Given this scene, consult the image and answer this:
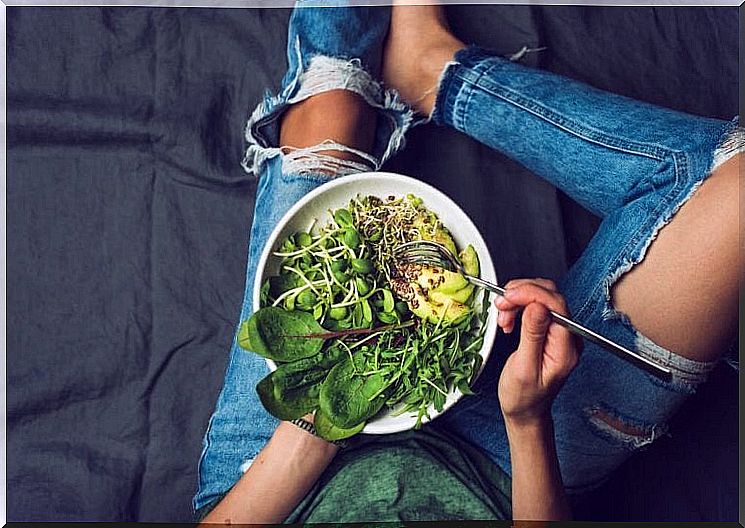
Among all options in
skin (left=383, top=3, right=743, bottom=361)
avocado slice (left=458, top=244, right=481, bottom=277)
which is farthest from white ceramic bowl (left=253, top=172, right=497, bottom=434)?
skin (left=383, top=3, right=743, bottom=361)

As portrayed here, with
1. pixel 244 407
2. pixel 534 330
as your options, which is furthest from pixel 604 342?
pixel 244 407

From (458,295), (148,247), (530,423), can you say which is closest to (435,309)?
(458,295)

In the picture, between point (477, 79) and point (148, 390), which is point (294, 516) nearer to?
point (148, 390)

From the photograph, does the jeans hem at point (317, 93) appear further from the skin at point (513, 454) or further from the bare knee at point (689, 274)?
the bare knee at point (689, 274)

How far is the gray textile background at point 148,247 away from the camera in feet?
2.37

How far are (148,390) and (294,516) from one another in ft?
0.57

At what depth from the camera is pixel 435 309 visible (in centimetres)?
69

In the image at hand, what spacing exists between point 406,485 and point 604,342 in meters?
0.22

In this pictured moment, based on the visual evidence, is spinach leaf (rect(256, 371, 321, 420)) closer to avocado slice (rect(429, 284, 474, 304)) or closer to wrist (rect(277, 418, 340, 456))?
wrist (rect(277, 418, 340, 456))

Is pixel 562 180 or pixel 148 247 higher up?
pixel 562 180

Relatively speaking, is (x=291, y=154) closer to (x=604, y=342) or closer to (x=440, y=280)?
(x=440, y=280)

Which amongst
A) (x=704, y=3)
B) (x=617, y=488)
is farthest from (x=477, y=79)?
(x=617, y=488)

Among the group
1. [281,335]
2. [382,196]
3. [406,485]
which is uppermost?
[382,196]

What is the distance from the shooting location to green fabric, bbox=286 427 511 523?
713 millimetres
